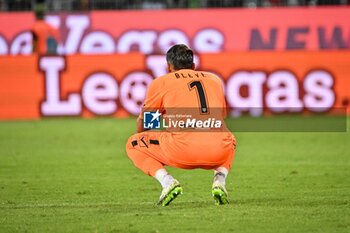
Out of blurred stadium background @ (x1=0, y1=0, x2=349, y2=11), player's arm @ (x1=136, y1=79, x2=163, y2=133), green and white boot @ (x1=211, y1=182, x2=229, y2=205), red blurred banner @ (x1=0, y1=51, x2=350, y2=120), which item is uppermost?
player's arm @ (x1=136, y1=79, x2=163, y2=133)

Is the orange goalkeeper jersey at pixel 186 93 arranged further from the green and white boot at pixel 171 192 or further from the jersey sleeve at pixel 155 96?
the green and white boot at pixel 171 192

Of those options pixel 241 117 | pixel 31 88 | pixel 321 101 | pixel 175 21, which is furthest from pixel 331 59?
pixel 31 88

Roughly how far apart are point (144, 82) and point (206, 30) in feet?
13.1

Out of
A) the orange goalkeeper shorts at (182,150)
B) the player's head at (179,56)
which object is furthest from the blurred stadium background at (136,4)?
the orange goalkeeper shorts at (182,150)

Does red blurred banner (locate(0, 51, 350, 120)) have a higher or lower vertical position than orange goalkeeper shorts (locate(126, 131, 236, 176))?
→ lower

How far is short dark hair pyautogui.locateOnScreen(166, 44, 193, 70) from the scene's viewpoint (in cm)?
926

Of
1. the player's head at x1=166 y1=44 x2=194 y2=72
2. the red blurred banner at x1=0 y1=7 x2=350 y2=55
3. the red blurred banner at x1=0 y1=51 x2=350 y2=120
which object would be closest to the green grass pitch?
the player's head at x1=166 y1=44 x2=194 y2=72

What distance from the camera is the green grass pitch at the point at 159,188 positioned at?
8.25 metres

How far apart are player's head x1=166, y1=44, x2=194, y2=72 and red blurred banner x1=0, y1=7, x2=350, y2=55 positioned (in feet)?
49.1

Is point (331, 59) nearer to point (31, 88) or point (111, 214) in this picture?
point (31, 88)

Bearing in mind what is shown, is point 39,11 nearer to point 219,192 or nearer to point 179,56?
point 179,56

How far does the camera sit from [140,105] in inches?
828

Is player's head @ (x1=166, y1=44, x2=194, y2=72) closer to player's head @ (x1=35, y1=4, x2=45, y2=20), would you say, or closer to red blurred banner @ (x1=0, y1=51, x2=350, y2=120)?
red blurred banner @ (x1=0, y1=51, x2=350, y2=120)

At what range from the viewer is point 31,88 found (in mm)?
21406
